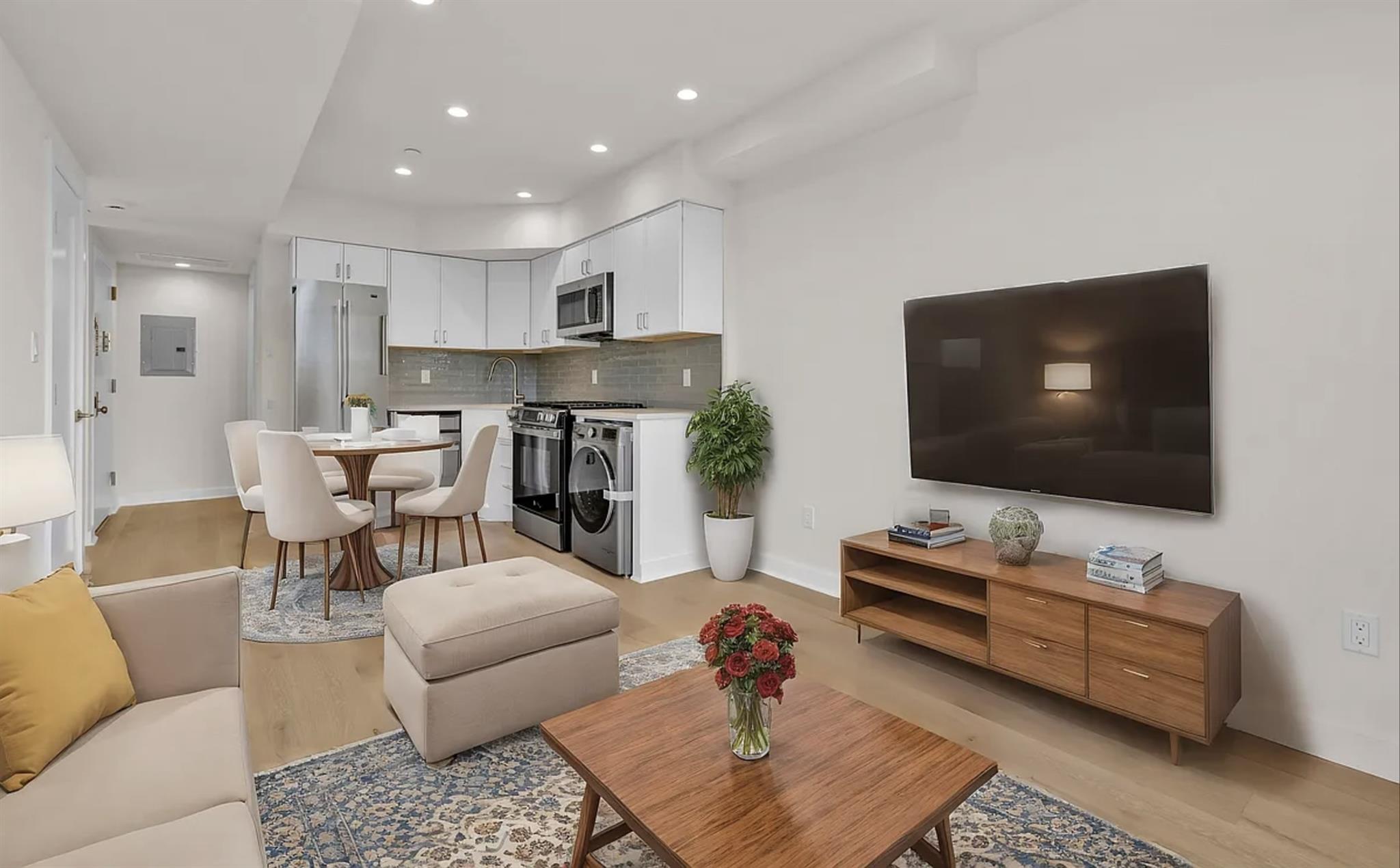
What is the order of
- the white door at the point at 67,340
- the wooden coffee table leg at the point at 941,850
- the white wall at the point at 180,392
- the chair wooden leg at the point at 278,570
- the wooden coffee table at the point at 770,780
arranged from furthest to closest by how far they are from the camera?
the white wall at the point at 180,392, the chair wooden leg at the point at 278,570, the white door at the point at 67,340, the wooden coffee table leg at the point at 941,850, the wooden coffee table at the point at 770,780

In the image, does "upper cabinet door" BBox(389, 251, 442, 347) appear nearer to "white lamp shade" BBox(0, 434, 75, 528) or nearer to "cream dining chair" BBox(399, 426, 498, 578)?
"cream dining chair" BBox(399, 426, 498, 578)

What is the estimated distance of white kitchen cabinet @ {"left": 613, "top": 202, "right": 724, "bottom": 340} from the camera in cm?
423

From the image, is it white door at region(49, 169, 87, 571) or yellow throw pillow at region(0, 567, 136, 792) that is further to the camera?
white door at region(49, 169, 87, 571)

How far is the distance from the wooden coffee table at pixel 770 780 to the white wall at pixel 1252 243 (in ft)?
4.87

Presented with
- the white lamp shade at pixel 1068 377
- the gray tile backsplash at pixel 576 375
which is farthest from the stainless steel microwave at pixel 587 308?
the white lamp shade at pixel 1068 377

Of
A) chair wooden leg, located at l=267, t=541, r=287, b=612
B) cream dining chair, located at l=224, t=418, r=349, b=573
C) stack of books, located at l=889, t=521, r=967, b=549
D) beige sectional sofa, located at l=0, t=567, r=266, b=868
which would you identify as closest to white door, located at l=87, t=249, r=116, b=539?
cream dining chair, located at l=224, t=418, r=349, b=573

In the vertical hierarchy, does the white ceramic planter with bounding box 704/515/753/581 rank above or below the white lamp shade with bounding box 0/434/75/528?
below

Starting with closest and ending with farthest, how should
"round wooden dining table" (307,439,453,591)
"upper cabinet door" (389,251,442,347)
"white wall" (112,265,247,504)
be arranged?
"round wooden dining table" (307,439,453,591), "upper cabinet door" (389,251,442,347), "white wall" (112,265,247,504)

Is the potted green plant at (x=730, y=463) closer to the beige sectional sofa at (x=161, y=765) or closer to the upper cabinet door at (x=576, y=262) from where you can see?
the upper cabinet door at (x=576, y=262)

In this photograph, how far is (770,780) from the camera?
4.63 ft

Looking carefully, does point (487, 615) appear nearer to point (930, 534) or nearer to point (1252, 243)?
point (930, 534)

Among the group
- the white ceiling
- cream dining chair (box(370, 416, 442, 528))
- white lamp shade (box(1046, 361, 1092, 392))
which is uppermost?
the white ceiling

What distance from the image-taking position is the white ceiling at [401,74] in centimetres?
244

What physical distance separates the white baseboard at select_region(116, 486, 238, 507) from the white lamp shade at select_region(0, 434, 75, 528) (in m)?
5.59
